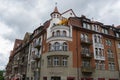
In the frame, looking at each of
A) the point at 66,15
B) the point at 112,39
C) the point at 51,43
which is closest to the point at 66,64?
the point at 51,43

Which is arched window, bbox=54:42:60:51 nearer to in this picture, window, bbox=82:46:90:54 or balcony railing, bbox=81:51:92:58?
balcony railing, bbox=81:51:92:58

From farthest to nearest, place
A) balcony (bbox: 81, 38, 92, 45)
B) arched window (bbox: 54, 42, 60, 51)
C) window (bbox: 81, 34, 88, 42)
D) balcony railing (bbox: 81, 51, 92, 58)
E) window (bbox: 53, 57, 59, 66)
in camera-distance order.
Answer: window (bbox: 81, 34, 88, 42) < balcony (bbox: 81, 38, 92, 45) < balcony railing (bbox: 81, 51, 92, 58) < arched window (bbox: 54, 42, 60, 51) < window (bbox: 53, 57, 59, 66)

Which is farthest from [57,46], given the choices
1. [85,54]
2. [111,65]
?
[111,65]

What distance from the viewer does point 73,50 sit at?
3438 centimetres

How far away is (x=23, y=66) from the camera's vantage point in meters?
48.0

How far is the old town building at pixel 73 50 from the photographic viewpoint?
1307 inches

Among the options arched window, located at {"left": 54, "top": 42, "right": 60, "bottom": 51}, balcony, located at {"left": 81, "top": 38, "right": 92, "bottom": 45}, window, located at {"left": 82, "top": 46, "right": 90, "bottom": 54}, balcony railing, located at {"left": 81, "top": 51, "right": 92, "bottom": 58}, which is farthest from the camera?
window, located at {"left": 82, "top": 46, "right": 90, "bottom": 54}

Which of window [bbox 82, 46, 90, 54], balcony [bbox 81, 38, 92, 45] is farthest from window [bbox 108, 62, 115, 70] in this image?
balcony [bbox 81, 38, 92, 45]

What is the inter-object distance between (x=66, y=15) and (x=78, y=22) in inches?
136

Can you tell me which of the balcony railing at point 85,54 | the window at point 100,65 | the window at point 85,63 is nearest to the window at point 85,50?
the balcony railing at point 85,54

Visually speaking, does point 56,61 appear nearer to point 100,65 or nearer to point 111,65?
point 100,65

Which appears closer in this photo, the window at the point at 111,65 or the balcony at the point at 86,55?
the balcony at the point at 86,55

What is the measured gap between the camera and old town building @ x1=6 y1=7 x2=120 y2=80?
33.2 meters

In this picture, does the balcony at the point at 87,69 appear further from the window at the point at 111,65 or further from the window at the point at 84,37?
the window at the point at 84,37
